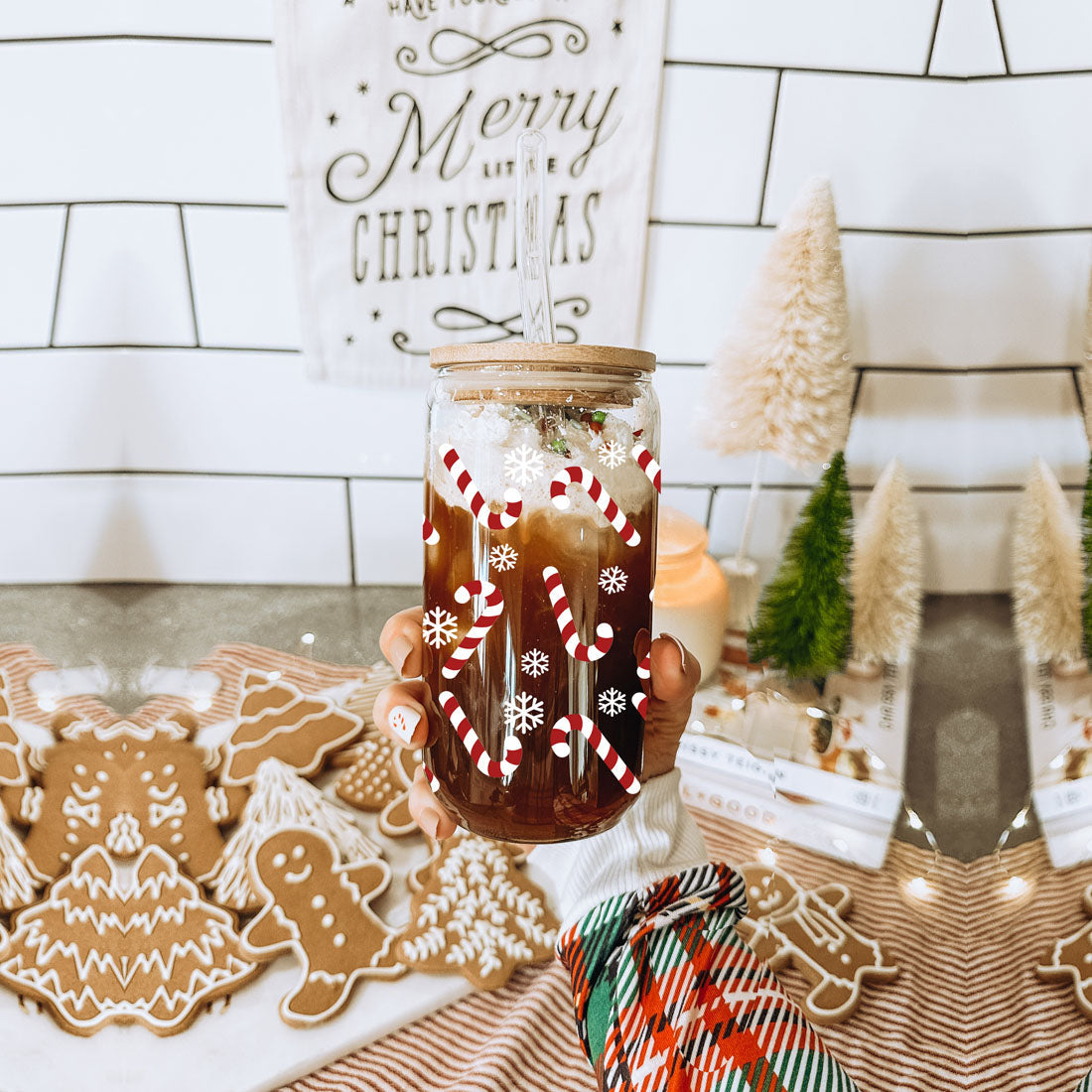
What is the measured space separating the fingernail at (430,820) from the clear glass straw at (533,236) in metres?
0.30

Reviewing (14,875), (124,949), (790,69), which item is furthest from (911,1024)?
(790,69)

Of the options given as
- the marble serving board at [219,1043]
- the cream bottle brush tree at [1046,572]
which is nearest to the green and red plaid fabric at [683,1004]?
the marble serving board at [219,1043]

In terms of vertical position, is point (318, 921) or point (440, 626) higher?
point (440, 626)

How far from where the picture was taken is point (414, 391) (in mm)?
1003

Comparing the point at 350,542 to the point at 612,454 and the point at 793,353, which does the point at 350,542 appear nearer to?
the point at 793,353

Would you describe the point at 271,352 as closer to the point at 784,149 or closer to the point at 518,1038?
the point at 784,149

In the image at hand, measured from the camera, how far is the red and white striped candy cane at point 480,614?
44 centimetres

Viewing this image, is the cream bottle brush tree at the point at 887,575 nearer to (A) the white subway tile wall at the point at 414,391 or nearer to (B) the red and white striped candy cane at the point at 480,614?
(A) the white subway tile wall at the point at 414,391

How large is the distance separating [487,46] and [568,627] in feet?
2.34

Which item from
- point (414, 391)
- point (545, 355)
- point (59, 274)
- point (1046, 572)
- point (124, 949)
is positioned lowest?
point (124, 949)

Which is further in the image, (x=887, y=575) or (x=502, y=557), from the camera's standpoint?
(x=887, y=575)

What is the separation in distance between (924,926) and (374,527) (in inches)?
28.7

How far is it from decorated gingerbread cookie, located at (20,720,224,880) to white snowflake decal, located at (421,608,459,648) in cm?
33

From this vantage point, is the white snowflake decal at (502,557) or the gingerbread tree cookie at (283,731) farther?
the gingerbread tree cookie at (283,731)
